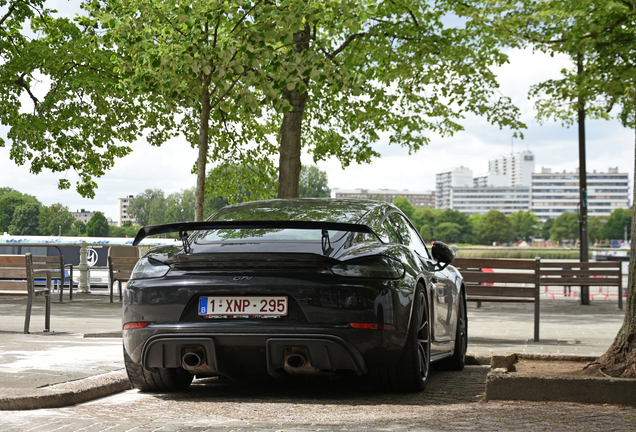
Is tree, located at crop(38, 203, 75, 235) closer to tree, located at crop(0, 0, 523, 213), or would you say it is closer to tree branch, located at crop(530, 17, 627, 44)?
tree, located at crop(0, 0, 523, 213)

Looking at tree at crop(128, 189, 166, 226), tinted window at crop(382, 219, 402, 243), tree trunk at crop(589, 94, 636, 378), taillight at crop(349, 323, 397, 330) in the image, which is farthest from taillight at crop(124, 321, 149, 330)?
tree at crop(128, 189, 166, 226)

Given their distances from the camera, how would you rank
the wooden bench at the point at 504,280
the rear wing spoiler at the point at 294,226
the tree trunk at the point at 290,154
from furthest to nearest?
the tree trunk at the point at 290,154, the wooden bench at the point at 504,280, the rear wing spoiler at the point at 294,226

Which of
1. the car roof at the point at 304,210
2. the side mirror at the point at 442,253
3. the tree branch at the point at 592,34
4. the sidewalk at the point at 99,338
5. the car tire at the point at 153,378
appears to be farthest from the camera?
the tree branch at the point at 592,34

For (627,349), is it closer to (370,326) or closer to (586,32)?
(370,326)

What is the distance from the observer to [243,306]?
4762 mm

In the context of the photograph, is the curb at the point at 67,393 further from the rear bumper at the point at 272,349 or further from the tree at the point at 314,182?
the tree at the point at 314,182

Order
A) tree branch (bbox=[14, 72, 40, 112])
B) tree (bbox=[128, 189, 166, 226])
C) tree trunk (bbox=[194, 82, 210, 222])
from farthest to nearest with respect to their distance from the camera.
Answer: tree (bbox=[128, 189, 166, 226]) → tree branch (bbox=[14, 72, 40, 112]) → tree trunk (bbox=[194, 82, 210, 222])

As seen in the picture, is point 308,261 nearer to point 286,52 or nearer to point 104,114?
→ point 286,52

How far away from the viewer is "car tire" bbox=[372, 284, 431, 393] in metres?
4.97

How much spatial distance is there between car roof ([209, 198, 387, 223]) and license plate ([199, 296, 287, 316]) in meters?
0.78

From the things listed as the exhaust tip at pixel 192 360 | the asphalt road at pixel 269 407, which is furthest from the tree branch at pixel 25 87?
the exhaust tip at pixel 192 360

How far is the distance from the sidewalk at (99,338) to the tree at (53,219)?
37149 mm

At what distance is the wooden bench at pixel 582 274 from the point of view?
1578 centimetres

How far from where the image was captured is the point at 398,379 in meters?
5.09
